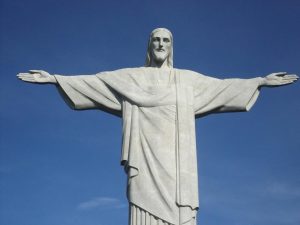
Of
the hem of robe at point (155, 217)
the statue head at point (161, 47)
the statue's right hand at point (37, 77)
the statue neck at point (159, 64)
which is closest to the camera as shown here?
the hem of robe at point (155, 217)

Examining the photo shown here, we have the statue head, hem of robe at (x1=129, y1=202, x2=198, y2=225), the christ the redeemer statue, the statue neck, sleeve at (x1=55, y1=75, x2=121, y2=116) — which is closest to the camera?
hem of robe at (x1=129, y1=202, x2=198, y2=225)

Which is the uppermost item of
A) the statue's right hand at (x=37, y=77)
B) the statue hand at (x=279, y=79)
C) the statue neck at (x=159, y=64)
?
the statue neck at (x=159, y=64)

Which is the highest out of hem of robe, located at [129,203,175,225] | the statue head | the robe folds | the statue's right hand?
the statue head

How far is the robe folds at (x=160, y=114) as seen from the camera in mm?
14945

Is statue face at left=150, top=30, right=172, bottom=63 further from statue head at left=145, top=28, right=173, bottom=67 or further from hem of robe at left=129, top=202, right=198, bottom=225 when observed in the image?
hem of robe at left=129, top=202, right=198, bottom=225

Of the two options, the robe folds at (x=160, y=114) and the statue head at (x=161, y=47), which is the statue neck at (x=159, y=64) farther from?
the robe folds at (x=160, y=114)

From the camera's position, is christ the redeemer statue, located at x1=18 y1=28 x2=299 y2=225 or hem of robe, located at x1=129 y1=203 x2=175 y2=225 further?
christ the redeemer statue, located at x1=18 y1=28 x2=299 y2=225

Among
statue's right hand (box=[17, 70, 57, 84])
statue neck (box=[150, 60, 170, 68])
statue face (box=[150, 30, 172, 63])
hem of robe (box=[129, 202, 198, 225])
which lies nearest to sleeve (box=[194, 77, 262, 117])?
statue neck (box=[150, 60, 170, 68])

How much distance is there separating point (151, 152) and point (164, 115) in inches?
42.3

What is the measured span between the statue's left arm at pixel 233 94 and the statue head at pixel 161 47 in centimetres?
123

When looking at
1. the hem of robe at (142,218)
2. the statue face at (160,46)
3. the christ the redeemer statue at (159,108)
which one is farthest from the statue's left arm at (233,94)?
the hem of robe at (142,218)

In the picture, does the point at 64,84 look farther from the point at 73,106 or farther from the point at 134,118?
the point at 134,118

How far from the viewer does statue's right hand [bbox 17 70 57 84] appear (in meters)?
16.1

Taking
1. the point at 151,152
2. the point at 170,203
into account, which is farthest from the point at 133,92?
the point at 170,203
